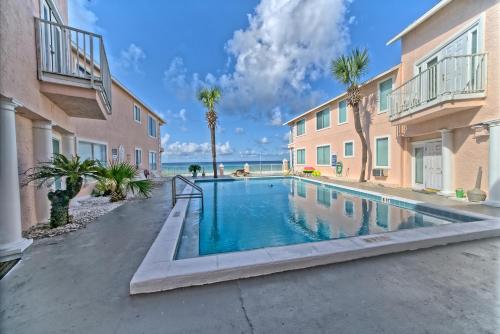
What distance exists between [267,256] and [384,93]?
41.6 feet

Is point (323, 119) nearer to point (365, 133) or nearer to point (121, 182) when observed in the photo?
point (365, 133)

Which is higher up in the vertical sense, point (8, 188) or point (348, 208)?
point (8, 188)

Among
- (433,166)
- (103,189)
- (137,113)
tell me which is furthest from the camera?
(137,113)

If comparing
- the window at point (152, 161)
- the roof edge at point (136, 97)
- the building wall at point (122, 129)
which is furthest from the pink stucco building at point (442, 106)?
the window at point (152, 161)

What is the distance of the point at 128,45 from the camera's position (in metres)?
13.4

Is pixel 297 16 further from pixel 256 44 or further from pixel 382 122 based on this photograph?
pixel 382 122

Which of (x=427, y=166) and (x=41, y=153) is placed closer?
(x=41, y=153)

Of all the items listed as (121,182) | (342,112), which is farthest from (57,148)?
(342,112)

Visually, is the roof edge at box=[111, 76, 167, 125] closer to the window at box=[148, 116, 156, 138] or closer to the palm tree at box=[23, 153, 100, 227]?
the window at box=[148, 116, 156, 138]

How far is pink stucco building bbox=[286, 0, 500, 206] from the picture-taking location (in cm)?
678

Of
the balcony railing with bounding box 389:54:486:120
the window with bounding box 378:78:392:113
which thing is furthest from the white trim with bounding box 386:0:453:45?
the balcony railing with bounding box 389:54:486:120

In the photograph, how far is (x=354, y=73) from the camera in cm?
1209

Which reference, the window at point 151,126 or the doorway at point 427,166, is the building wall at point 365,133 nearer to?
the doorway at point 427,166

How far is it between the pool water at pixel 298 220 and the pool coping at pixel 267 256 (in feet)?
4.08
